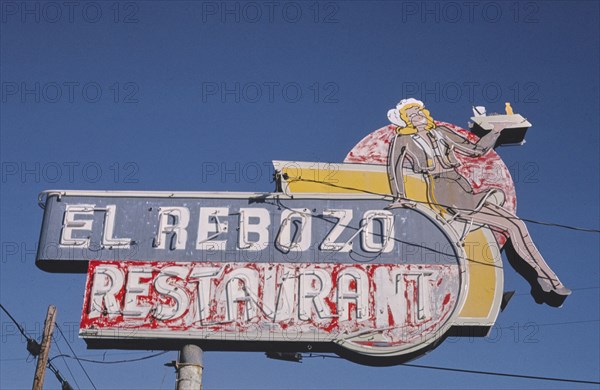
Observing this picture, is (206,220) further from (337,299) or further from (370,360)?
(370,360)

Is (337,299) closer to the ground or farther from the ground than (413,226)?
closer to the ground

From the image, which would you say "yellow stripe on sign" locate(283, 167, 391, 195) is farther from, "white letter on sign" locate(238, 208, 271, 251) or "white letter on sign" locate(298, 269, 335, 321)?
"white letter on sign" locate(298, 269, 335, 321)

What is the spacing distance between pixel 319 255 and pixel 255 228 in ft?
3.83

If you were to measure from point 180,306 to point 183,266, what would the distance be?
70cm

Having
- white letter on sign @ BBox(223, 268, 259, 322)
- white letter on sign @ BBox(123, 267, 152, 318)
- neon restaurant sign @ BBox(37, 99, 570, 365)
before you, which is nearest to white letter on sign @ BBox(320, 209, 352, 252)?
neon restaurant sign @ BBox(37, 99, 570, 365)

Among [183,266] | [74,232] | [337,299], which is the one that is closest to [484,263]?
[337,299]

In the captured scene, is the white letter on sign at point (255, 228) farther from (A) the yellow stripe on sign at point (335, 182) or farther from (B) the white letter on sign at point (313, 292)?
(B) the white letter on sign at point (313, 292)

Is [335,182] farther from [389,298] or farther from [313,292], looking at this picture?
[389,298]

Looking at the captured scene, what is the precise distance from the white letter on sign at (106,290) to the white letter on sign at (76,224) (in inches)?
23.7

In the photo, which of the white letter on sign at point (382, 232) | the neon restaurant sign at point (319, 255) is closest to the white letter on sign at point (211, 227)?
the neon restaurant sign at point (319, 255)

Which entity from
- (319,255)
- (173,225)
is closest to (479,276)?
(319,255)

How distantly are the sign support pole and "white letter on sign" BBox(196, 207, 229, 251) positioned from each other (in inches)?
68.8

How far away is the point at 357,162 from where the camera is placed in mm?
16797

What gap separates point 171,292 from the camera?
15500 millimetres
